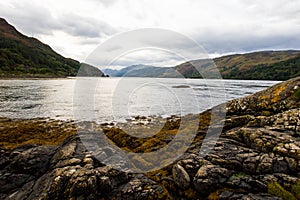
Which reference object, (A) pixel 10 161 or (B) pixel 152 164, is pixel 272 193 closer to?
(B) pixel 152 164

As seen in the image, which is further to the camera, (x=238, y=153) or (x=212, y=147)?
(x=212, y=147)

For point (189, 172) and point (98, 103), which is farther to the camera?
point (98, 103)

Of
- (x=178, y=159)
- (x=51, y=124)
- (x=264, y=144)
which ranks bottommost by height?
(x=51, y=124)

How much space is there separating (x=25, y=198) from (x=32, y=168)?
173 centimetres

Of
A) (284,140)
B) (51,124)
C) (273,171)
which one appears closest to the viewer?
(273,171)

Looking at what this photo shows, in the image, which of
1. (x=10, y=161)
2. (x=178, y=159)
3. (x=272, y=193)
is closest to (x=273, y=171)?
(x=272, y=193)

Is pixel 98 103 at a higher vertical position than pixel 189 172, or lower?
lower

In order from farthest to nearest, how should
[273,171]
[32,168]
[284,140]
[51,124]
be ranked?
[51,124] → [32,168] → [284,140] → [273,171]

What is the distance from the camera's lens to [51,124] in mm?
17984

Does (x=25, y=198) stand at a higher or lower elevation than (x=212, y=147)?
lower

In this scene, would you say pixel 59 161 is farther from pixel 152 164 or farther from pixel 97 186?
pixel 152 164

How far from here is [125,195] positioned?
6.83 metres

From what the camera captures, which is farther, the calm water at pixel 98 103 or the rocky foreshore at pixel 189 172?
the calm water at pixel 98 103

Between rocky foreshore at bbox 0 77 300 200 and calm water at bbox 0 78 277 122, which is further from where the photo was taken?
calm water at bbox 0 78 277 122
